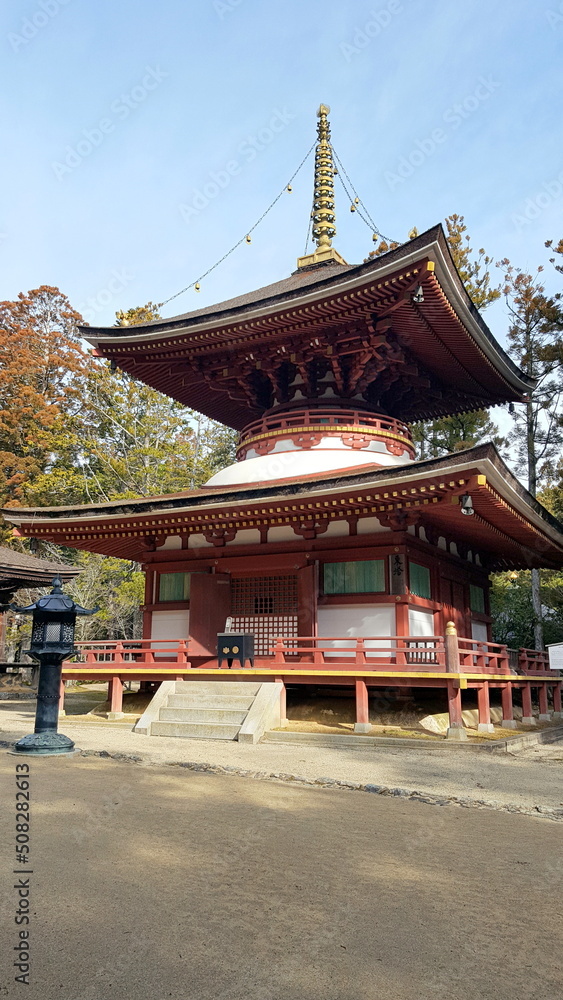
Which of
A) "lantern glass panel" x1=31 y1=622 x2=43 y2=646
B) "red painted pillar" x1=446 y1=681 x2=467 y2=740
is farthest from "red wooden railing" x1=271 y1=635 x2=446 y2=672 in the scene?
"lantern glass panel" x1=31 y1=622 x2=43 y2=646

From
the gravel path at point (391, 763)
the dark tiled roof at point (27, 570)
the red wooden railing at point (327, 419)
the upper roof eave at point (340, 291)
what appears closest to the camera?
the gravel path at point (391, 763)

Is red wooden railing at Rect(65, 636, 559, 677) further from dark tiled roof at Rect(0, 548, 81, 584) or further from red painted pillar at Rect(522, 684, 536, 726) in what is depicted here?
dark tiled roof at Rect(0, 548, 81, 584)

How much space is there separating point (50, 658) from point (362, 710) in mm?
5809

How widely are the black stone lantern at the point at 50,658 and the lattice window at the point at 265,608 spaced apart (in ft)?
21.0

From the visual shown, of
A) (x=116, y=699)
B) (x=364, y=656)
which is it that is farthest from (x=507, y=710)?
(x=116, y=699)

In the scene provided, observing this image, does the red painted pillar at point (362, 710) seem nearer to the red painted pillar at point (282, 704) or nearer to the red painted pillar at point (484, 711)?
the red painted pillar at point (282, 704)

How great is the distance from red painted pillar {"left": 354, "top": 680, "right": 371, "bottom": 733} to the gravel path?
1.00 meters

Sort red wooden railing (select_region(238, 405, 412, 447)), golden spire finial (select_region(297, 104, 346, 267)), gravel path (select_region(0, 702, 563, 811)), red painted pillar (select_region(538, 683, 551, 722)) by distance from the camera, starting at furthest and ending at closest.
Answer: golden spire finial (select_region(297, 104, 346, 267)) < red wooden railing (select_region(238, 405, 412, 447)) < red painted pillar (select_region(538, 683, 551, 722)) < gravel path (select_region(0, 702, 563, 811))

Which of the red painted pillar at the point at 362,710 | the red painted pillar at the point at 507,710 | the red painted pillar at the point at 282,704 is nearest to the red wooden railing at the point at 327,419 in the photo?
the red painted pillar at the point at 282,704

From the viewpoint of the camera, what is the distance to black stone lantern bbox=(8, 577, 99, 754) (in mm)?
9812

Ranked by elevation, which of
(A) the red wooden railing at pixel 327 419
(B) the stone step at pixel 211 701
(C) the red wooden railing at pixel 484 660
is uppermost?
(A) the red wooden railing at pixel 327 419

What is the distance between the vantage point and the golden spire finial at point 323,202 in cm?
2192

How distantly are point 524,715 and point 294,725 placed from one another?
6.23m

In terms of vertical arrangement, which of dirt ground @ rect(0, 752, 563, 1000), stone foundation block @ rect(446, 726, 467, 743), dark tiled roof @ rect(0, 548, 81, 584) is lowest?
dirt ground @ rect(0, 752, 563, 1000)
